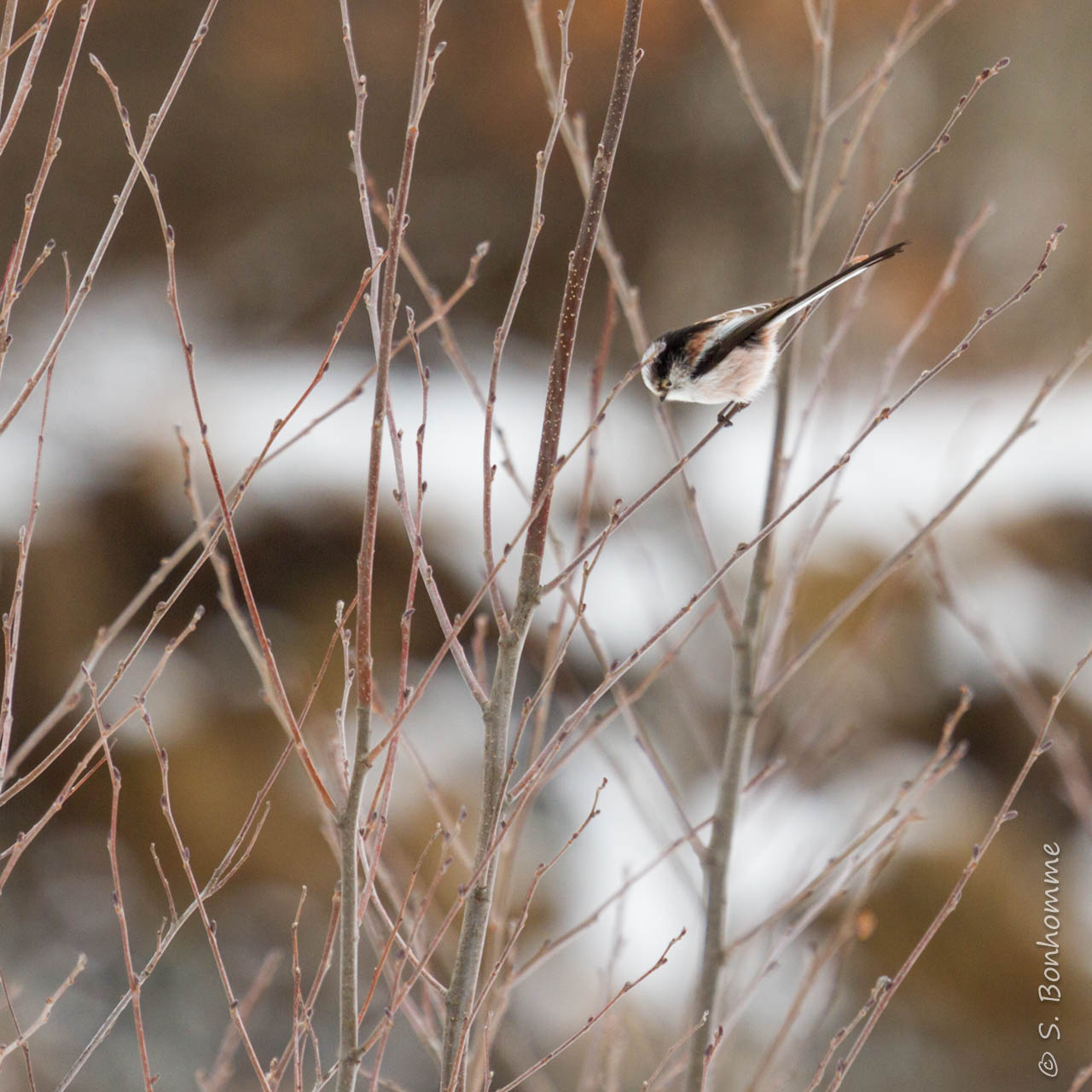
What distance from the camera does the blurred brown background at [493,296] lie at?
8.21 ft

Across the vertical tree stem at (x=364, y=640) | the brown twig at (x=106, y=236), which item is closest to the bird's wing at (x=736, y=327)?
the vertical tree stem at (x=364, y=640)

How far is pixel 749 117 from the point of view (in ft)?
9.16

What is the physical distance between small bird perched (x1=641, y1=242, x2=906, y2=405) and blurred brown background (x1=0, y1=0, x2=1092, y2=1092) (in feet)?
5.41

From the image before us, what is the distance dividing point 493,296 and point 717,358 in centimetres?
239

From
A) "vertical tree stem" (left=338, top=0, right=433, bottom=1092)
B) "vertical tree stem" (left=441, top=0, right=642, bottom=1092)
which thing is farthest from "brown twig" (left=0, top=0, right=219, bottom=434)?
"vertical tree stem" (left=441, top=0, right=642, bottom=1092)

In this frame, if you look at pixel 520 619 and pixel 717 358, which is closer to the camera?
pixel 520 619

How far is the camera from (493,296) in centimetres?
313

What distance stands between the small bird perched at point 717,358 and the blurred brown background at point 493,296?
5.41 ft

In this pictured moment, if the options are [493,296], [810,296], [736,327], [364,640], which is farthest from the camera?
[493,296]

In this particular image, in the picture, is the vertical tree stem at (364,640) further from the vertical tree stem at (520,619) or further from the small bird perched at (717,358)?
the small bird perched at (717,358)

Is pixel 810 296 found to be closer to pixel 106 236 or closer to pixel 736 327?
pixel 736 327

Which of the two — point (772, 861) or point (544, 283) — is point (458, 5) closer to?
point (544, 283)

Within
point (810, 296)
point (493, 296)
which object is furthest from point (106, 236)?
point (493, 296)

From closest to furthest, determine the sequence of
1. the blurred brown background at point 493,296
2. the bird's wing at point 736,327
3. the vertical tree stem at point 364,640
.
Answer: the vertical tree stem at point 364,640 < the bird's wing at point 736,327 < the blurred brown background at point 493,296
